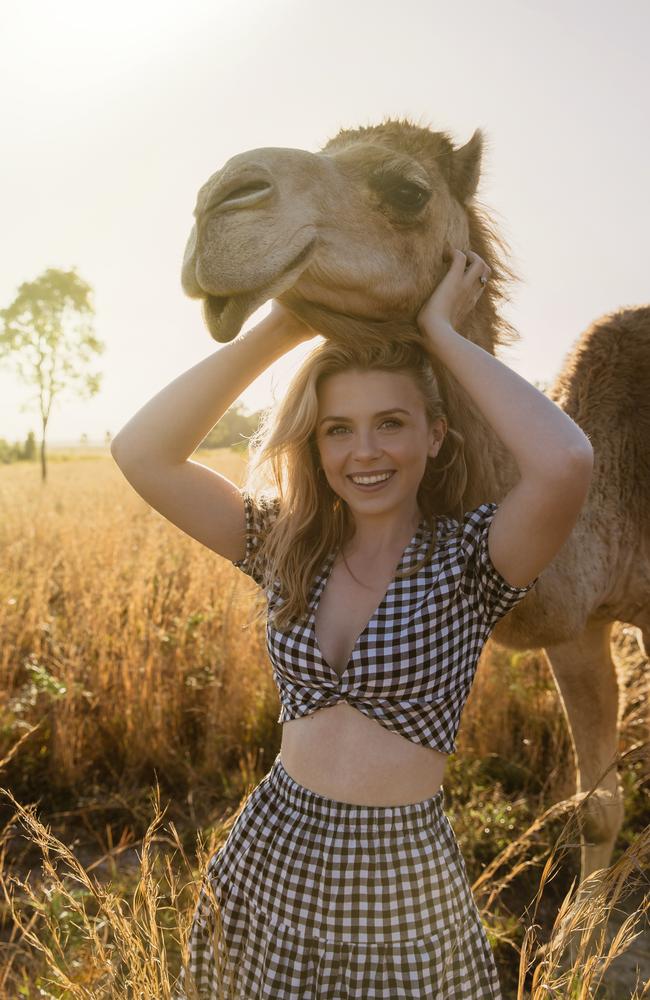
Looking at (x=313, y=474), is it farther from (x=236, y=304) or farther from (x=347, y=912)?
(x=347, y=912)

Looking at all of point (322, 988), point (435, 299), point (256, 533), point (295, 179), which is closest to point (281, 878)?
point (322, 988)

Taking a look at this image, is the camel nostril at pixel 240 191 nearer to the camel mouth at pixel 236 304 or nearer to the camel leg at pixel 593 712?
the camel mouth at pixel 236 304

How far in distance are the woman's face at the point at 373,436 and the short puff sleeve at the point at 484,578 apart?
215 millimetres

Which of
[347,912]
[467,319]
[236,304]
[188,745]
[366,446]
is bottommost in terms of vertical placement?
[188,745]

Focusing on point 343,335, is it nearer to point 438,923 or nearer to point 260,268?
point 260,268

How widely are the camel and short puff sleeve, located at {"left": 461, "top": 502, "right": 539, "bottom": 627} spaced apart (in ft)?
1.06

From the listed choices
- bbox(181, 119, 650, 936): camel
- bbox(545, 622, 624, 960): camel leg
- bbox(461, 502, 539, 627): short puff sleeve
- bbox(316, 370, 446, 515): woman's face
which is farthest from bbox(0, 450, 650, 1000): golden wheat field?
bbox(461, 502, 539, 627): short puff sleeve

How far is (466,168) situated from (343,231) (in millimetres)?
599

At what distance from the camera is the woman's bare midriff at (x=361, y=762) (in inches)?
66.1

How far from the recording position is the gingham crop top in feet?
5.52

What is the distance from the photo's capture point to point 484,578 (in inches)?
69.6

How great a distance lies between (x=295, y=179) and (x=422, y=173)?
0.43m

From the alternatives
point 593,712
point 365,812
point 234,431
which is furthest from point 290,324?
point 234,431

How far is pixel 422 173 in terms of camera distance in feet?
6.93
